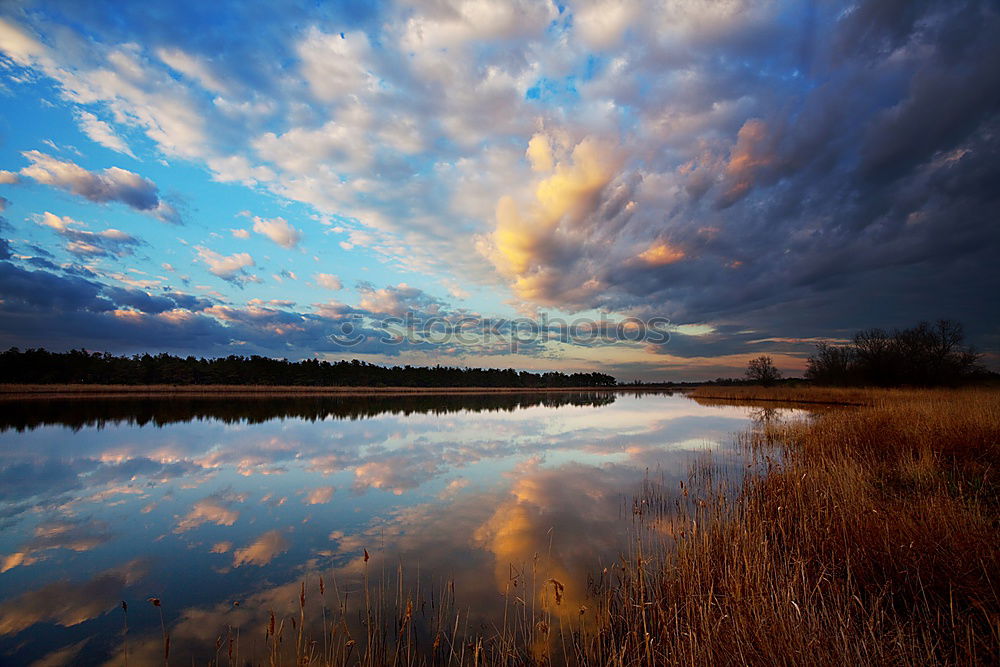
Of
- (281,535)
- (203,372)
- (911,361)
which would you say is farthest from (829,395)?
(203,372)

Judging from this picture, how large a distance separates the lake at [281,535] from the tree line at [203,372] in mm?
77663

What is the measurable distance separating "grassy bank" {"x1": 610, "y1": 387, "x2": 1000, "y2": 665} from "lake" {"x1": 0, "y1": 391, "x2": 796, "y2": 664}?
139 cm

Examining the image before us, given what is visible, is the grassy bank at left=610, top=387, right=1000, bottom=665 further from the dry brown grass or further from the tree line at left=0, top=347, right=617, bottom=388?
the tree line at left=0, top=347, right=617, bottom=388

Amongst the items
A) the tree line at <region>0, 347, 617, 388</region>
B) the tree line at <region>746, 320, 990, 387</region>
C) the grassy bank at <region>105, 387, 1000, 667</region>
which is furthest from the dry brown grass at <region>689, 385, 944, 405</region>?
the tree line at <region>0, 347, 617, 388</region>

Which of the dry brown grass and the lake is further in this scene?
the dry brown grass

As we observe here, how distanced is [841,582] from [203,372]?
10467 centimetres

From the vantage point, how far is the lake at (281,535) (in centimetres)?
455

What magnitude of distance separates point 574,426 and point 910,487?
1882 centimetres

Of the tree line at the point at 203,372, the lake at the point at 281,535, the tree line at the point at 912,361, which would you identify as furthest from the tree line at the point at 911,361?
the tree line at the point at 203,372

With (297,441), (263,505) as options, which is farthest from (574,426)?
(263,505)

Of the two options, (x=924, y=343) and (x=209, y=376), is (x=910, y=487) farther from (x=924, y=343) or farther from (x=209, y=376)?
(x=209, y=376)

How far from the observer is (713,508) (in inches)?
278

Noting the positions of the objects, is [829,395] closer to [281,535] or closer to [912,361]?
[912,361]

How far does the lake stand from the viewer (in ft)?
14.9
